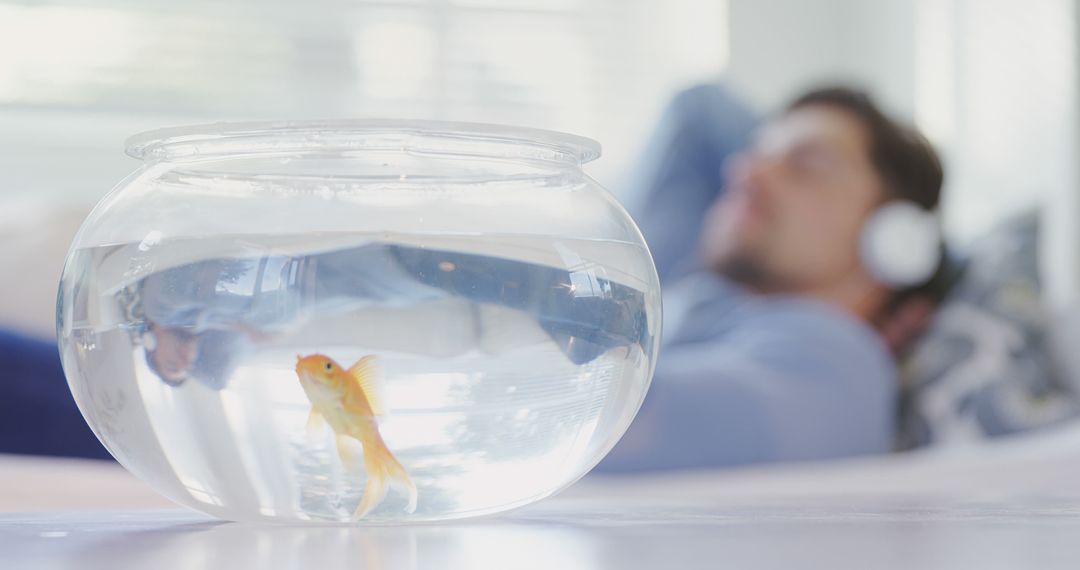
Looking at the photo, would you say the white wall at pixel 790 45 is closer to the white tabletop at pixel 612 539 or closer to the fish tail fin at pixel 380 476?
the white tabletop at pixel 612 539

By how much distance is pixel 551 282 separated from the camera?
15.6 inches

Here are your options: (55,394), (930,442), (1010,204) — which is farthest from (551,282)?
(1010,204)

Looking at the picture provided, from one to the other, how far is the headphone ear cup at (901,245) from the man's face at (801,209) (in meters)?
0.04

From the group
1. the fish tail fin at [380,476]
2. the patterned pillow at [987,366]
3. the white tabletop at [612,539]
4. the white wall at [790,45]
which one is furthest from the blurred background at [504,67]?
the fish tail fin at [380,476]

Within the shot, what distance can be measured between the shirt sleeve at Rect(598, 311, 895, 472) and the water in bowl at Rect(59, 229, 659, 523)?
1.26 meters

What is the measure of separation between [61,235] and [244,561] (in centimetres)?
174

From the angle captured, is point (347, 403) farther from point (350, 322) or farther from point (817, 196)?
point (817, 196)

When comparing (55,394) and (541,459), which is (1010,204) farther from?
(541,459)

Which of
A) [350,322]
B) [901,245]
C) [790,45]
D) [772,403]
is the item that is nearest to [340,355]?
[350,322]

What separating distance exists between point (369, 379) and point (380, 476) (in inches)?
1.4

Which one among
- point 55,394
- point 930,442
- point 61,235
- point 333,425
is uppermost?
point 333,425

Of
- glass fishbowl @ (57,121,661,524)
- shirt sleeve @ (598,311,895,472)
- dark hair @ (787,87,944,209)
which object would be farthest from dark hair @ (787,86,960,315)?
glass fishbowl @ (57,121,661,524)

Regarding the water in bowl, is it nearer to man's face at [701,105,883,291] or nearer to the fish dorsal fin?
the fish dorsal fin

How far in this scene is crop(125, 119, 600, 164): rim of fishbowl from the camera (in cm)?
38
